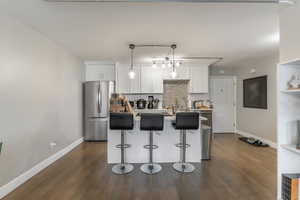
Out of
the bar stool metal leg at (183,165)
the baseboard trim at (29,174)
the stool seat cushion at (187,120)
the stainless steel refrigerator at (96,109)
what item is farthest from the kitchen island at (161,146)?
the stainless steel refrigerator at (96,109)

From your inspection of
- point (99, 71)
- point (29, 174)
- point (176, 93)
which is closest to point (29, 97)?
point (29, 174)

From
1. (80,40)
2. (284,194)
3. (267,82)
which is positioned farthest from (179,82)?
(284,194)

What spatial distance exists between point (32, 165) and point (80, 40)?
248cm

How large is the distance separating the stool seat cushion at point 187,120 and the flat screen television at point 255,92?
122 inches

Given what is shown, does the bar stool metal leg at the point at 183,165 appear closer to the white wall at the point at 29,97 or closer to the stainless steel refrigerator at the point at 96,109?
the white wall at the point at 29,97

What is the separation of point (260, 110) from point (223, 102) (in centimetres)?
149

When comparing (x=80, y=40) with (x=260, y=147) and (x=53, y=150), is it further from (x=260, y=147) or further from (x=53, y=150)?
(x=260, y=147)

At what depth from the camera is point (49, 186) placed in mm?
2707

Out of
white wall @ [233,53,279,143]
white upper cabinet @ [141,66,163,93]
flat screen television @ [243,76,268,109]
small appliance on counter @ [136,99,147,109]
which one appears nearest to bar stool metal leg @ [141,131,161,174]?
small appliance on counter @ [136,99,147,109]

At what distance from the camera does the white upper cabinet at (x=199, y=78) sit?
6066mm

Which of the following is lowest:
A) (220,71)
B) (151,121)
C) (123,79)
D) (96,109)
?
(151,121)

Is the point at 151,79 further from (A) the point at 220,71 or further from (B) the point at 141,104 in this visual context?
(A) the point at 220,71

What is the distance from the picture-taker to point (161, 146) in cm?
367

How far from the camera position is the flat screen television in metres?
5.07
